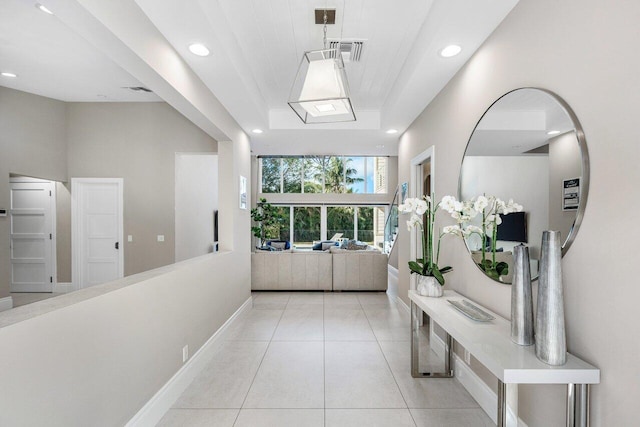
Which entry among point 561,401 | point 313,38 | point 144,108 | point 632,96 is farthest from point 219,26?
point 144,108

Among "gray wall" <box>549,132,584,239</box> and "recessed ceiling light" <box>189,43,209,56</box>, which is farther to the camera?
"recessed ceiling light" <box>189,43,209,56</box>

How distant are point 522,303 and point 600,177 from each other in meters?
0.67

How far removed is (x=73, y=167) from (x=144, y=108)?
5.03 feet

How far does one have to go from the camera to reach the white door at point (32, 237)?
5.44m

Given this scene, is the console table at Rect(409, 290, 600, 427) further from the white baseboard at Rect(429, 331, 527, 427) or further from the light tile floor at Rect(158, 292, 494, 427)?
Answer: the light tile floor at Rect(158, 292, 494, 427)

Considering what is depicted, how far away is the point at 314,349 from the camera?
3.39 metres

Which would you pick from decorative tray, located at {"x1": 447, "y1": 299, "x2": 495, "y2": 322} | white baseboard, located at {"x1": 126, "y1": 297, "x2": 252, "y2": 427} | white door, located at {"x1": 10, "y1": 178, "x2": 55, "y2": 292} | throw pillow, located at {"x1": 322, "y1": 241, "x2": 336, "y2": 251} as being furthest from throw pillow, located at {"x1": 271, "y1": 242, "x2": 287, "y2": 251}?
decorative tray, located at {"x1": 447, "y1": 299, "x2": 495, "y2": 322}

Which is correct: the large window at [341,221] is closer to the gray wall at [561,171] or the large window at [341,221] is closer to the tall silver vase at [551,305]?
the gray wall at [561,171]

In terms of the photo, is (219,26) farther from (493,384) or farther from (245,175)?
(493,384)

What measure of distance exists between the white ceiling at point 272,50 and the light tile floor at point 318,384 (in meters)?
2.52

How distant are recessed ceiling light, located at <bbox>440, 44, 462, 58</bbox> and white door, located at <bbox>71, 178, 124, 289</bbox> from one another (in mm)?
5118

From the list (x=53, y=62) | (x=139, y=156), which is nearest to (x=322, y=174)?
(x=139, y=156)

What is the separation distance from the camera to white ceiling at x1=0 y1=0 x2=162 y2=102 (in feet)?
9.29

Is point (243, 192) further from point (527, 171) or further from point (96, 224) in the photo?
point (527, 171)
